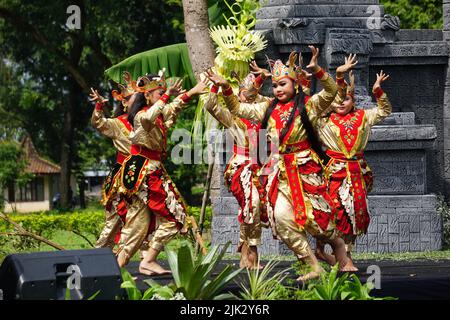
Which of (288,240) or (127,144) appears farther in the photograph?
(127,144)

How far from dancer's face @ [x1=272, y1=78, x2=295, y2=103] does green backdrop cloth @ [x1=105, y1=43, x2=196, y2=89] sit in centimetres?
650

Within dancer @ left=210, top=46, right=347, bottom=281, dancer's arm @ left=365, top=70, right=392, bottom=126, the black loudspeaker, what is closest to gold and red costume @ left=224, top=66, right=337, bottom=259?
dancer @ left=210, top=46, right=347, bottom=281

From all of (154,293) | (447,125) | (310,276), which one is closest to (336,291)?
(154,293)

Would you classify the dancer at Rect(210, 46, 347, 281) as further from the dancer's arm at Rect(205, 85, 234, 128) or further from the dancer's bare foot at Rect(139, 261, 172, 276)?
the dancer's bare foot at Rect(139, 261, 172, 276)

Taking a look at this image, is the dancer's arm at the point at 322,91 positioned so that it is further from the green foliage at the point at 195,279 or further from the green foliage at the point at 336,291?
the green foliage at the point at 195,279

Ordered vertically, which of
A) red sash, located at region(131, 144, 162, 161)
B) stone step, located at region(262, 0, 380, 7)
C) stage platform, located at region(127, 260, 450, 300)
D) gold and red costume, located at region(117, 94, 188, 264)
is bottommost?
stage platform, located at region(127, 260, 450, 300)

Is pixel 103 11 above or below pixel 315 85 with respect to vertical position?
above

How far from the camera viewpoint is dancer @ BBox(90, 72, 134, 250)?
37.0ft

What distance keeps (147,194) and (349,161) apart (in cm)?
212

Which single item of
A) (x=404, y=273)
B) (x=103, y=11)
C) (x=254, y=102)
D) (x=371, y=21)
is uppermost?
(x=103, y=11)

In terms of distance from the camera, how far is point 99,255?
8.12m

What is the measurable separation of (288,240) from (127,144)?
1.97 metres
